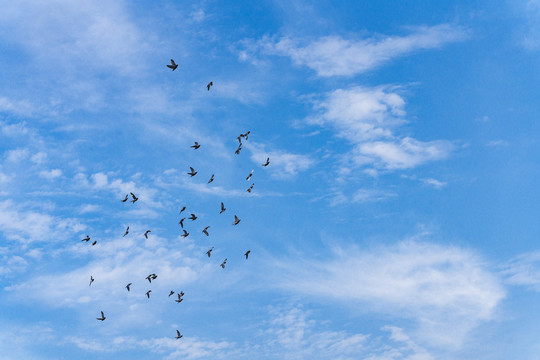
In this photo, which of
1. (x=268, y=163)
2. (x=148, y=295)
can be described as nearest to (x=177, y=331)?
(x=148, y=295)

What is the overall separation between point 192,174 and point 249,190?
1074cm

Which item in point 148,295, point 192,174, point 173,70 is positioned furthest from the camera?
point 148,295

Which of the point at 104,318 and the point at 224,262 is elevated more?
the point at 224,262

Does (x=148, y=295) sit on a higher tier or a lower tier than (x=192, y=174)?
lower

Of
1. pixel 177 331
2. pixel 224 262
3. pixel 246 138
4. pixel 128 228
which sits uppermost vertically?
pixel 246 138

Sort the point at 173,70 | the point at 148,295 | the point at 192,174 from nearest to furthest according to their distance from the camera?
the point at 173,70 < the point at 192,174 < the point at 148,295

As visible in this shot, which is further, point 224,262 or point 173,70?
point 224,262

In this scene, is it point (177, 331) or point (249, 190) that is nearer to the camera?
point (249, 190)

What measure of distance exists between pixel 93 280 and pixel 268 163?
39.3 meters

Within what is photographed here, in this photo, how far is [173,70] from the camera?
8662 cm

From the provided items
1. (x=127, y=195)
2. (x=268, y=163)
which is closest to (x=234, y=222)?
(x=268, y=163)

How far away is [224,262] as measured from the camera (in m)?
97.2

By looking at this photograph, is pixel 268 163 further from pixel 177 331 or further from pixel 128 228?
pixel 177 331

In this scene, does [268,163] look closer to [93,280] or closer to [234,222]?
[234,222]
